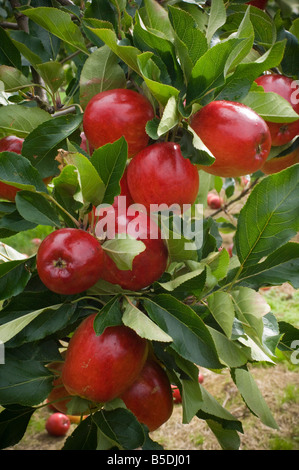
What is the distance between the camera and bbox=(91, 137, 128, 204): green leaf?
59 cm

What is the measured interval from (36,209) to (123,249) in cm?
14

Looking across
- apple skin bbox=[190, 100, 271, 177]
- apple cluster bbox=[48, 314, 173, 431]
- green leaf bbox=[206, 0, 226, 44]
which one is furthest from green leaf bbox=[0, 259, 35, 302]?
green leaf bbox=[206, 0, 226, 44]

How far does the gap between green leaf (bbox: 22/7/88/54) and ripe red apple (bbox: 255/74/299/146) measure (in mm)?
315

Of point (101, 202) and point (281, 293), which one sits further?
point (281, 293)

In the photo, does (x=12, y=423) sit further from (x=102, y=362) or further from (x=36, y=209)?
(x=36, y=209)

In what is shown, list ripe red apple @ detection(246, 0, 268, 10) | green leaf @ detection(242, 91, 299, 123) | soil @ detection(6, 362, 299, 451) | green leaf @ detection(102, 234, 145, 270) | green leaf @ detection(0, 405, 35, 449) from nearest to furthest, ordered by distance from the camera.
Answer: green leaf @ detection(102, 234, 145, 270) < green leaf @ detection(242, 91, 299, 123) < green leaf @ detection(0, 405, 35, 449) < ripe red apple @ detection(246, 0, 268, 10) < soil @ detection(6, 362, 299, 451)

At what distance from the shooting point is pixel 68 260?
57 centimetres

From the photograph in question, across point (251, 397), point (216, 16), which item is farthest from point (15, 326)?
point (216, 16)

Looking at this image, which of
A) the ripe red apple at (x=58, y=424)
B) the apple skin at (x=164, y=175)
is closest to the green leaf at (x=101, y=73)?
the apple skin at (x=164, y=175)

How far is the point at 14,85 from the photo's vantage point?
795 millimetres

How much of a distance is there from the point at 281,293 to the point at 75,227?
2.45 metres

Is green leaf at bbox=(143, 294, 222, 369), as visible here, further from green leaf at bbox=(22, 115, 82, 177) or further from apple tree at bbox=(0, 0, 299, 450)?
green leaf at bbox=(22, 115, 82, 177)

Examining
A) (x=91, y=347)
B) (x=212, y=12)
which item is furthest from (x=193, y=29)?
(x=91, y=347)

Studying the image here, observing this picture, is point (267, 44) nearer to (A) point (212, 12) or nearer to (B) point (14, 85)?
(A) point (212, 12)
